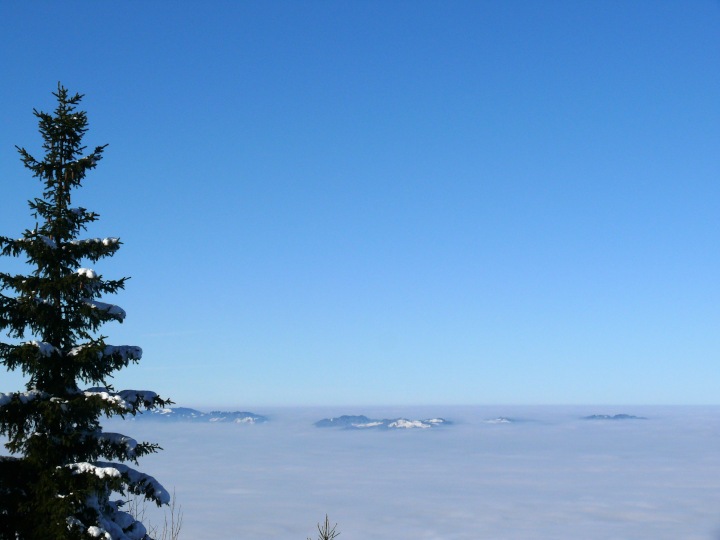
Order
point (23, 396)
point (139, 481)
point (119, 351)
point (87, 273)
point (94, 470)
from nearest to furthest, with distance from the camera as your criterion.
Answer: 1. point (94, 470)
2. point (23, 396)
3. point (87, 273)
4. point (119, 351)
5. point (139, 481)

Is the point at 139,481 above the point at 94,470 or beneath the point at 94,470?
beneath

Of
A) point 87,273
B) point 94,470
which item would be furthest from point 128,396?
point 87,273

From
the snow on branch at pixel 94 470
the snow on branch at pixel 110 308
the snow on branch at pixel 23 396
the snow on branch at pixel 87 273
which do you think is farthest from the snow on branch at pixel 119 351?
the snow on branch at pixel 94 470

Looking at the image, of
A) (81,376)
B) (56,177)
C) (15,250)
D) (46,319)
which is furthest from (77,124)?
(81,376)

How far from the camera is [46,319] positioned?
1539 centimetres

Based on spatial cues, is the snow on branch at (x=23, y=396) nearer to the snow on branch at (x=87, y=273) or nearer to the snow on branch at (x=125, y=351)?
the snow on branch at (x=125, y=351)

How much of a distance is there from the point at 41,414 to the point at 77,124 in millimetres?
6918

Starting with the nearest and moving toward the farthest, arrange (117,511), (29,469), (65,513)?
(65,513)
(29,469)
(117,511)

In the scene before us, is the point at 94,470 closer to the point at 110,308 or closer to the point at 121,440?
the point at 121,440

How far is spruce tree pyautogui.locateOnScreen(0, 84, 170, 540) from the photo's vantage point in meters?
14.1

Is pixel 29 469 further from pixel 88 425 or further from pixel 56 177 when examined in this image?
pixel 56 177

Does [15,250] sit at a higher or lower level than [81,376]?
higher

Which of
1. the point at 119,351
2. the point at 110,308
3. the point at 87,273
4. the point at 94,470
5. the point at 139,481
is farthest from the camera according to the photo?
the point at 110,308

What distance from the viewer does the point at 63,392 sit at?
50.6 ft
